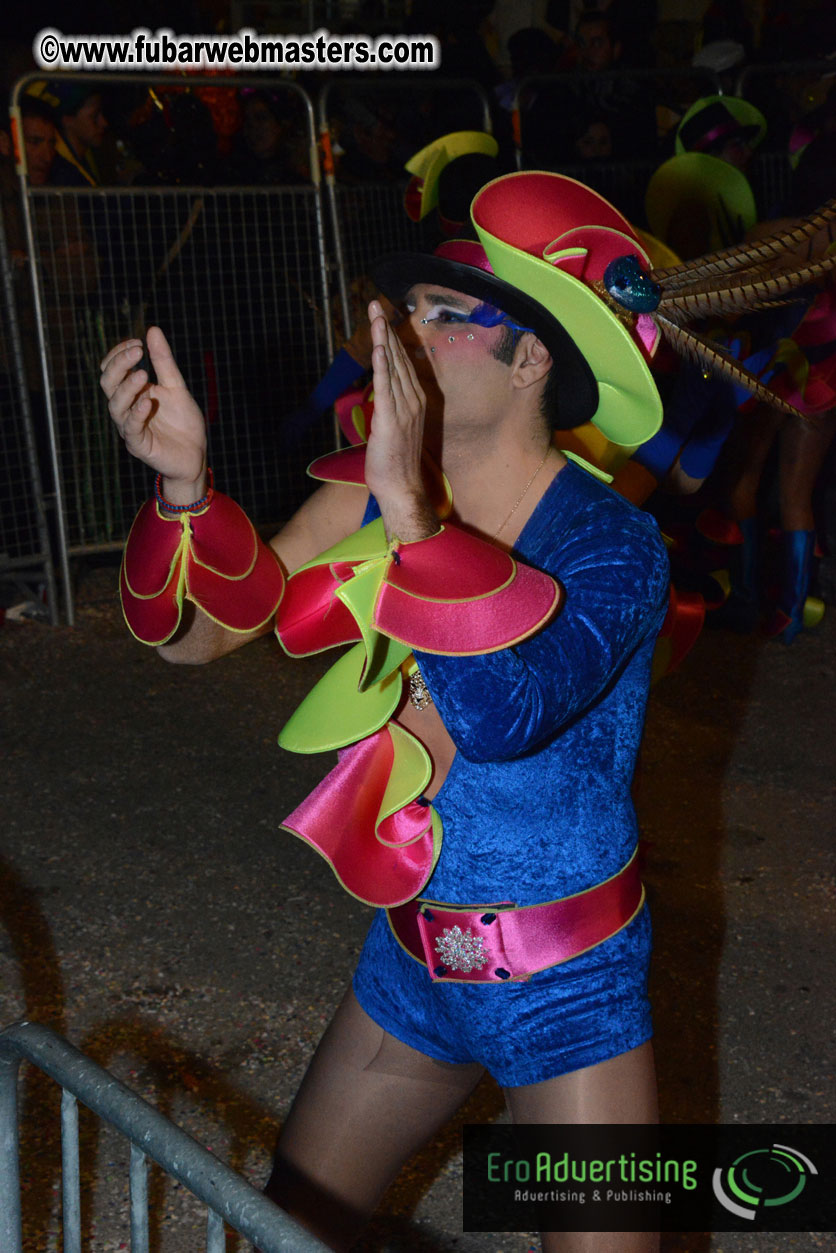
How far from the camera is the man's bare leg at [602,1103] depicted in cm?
163

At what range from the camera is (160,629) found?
1871 millimetres

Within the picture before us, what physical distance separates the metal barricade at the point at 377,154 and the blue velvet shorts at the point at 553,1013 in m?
4.59

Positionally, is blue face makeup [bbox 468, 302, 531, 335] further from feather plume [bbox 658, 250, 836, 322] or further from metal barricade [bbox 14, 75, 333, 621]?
metal barricade [bbox 14, 75, 333, 621]

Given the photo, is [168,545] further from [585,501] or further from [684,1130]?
[684,1130]

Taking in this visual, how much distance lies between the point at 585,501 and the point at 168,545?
0.60 m

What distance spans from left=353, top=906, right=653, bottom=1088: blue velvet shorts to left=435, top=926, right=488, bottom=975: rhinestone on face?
0.10 feet

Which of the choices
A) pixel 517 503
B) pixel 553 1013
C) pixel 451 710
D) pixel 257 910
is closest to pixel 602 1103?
pixel 553 1013

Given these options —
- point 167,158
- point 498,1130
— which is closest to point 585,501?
point 498,1130

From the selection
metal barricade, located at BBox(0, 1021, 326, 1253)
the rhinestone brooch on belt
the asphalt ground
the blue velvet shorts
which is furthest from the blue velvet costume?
the asphalt ground

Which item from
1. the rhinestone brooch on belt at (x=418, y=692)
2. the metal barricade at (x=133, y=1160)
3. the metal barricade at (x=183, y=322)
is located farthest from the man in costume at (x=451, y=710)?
the metal barricade at (x=183, y=322)

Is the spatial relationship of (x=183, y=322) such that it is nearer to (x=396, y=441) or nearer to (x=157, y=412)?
(x=157, y=412)

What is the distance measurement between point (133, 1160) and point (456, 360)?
106 centimetres

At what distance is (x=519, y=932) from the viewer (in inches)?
67.6

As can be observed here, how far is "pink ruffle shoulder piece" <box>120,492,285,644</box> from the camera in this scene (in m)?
1.83
